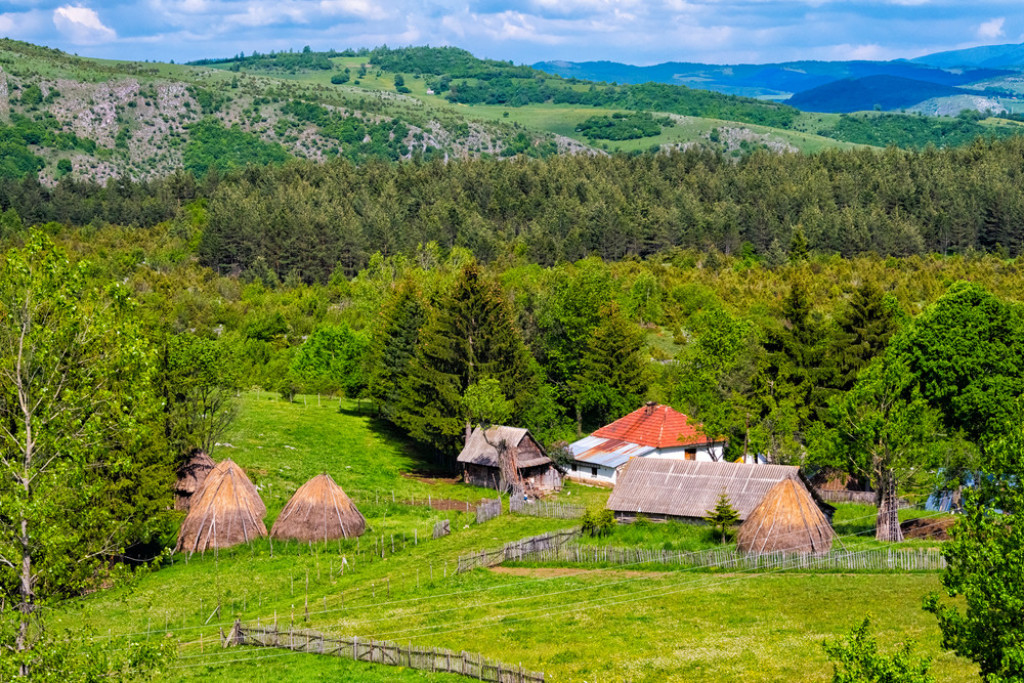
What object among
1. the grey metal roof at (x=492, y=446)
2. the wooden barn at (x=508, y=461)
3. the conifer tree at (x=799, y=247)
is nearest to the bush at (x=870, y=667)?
the wooden barn at (x=508, y=461)

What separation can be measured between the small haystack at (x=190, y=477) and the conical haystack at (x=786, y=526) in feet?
90.9

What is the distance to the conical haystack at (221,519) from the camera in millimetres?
49406

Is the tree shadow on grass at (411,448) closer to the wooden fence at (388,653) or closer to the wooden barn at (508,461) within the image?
the wooden barn at (508,461)

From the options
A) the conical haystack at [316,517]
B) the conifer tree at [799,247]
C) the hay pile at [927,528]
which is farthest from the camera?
the conifer tree at [799,247]

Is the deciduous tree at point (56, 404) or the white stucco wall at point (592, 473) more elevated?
the deciduous tree at point (56, 404)

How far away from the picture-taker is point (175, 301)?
123812 millimetres

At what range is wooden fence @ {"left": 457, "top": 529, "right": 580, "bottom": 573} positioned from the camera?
45500mm

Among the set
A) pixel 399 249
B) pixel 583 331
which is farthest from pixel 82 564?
pixel 399 249

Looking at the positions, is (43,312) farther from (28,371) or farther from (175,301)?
(175,301)

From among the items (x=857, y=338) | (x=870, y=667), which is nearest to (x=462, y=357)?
(x=857, y=338)

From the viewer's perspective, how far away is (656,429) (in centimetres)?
7050

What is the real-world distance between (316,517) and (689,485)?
62.5 feet

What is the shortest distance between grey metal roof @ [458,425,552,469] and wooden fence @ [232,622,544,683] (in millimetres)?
29448

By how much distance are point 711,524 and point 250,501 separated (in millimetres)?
22813
